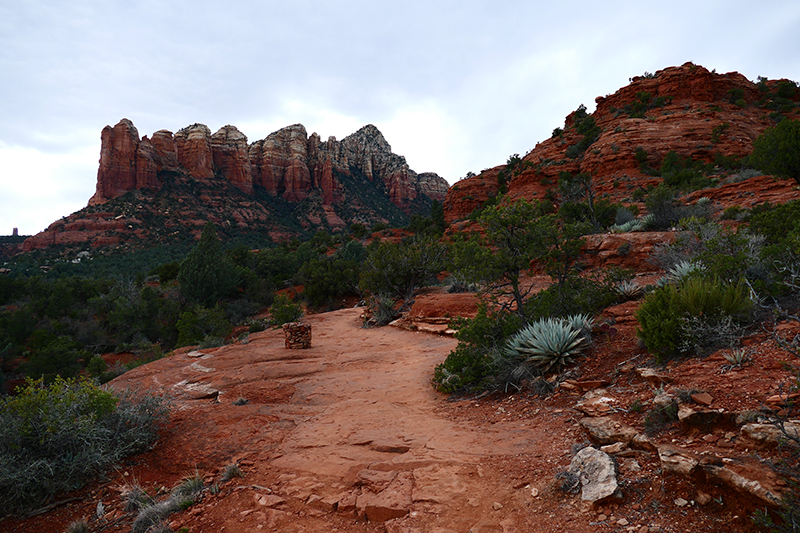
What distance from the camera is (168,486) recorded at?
3.85 metres

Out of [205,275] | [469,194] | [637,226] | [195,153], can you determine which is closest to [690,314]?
[637,226]

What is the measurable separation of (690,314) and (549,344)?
1817mm

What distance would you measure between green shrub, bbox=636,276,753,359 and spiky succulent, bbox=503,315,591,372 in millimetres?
1105

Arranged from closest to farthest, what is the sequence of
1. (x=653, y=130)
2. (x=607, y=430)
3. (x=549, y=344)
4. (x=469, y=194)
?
(x=607, y=430) → (x=549, y=344) → (x=653, y=130) → (x=469, y=194)

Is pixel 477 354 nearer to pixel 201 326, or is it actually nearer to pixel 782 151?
pixel 782 151

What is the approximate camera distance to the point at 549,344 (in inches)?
214

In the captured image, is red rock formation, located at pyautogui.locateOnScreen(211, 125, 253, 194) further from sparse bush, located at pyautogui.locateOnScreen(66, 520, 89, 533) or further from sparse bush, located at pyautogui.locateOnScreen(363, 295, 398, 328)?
sparse bush, located at pyautogui.locateOnScreen(66, 520, 89, 533)

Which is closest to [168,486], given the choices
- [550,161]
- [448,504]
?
[448,504]

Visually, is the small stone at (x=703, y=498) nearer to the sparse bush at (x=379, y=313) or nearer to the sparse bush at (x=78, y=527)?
the sparse bush at (x=78, y=527)

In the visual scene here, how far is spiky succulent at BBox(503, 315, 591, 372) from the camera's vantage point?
212 inches

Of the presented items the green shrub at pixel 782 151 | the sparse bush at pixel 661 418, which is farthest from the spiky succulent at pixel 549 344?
the green shrub at pixel 782 151

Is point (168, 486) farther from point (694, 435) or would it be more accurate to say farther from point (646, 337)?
point (646, 337)

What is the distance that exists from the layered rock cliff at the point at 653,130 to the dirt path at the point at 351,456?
25582mm

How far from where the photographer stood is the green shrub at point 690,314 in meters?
4.12
